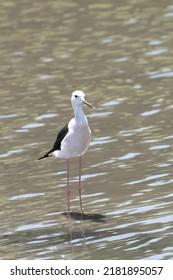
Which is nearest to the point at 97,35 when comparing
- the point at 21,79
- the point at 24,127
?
the point at 21,79

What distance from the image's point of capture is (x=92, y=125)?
16.1 metres

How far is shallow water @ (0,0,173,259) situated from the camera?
11.6 m

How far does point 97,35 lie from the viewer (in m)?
21.3

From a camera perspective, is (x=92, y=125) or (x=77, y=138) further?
(x=92, y=125)

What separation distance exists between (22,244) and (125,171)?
2595 millimetres

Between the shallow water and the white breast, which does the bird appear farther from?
the shallow water

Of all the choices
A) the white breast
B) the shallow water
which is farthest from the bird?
the shallow water

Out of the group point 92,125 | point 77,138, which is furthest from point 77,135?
point 92,125

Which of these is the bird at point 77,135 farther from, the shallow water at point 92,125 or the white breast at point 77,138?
the shallow water at point 92,125

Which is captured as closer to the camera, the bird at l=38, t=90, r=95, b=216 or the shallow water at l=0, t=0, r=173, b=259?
the shallow water at l=0, t=0, r=173, b=259

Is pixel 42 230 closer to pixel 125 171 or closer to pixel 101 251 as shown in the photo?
pixel 101 251

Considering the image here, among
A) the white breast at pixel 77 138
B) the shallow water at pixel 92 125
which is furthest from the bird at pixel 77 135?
the shallow water at pixel 92 125

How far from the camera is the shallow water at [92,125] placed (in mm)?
11641

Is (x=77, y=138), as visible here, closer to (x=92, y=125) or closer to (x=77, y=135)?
(x=77, y=135)
